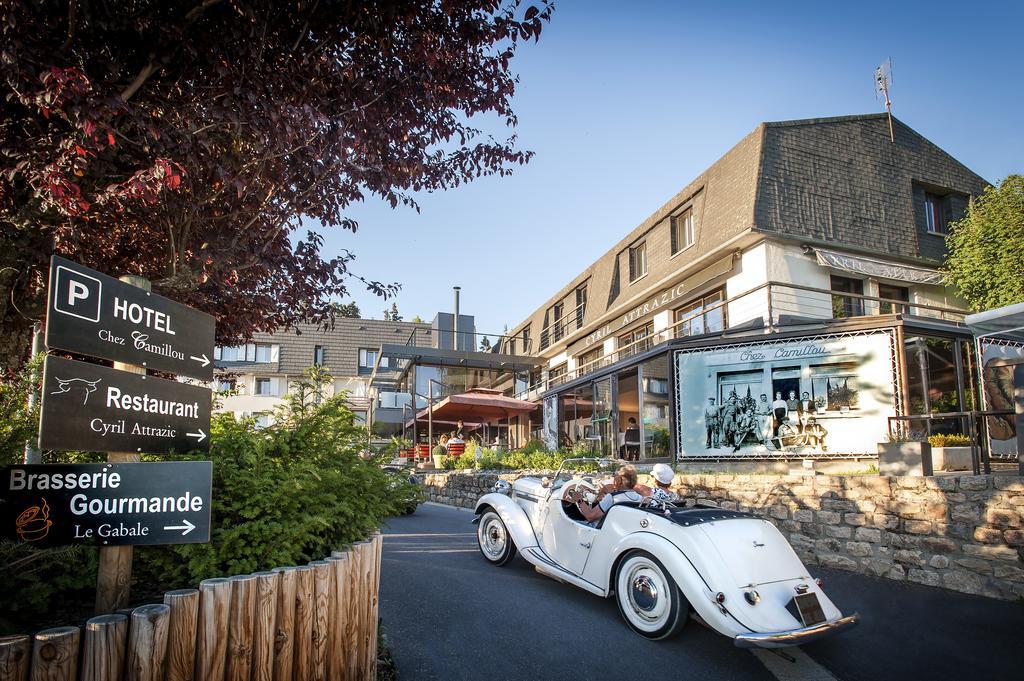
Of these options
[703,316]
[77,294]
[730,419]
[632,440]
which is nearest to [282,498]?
[77,294]

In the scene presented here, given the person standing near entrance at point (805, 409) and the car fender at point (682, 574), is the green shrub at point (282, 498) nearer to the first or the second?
the car fender at point (682, 574)

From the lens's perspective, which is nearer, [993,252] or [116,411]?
[116,411]

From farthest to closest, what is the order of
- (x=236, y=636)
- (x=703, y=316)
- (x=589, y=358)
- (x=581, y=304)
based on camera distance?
(x=581, y=304), (x=589, y=358), (x=703, y=316), (x=236, y=636)

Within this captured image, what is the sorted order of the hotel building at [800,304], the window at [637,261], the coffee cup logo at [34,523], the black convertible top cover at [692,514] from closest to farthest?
the coffee cup logo at [34,523] → the black convertible top cover at [692,514] → the hotel building at [800,304] → the window at [637,261]

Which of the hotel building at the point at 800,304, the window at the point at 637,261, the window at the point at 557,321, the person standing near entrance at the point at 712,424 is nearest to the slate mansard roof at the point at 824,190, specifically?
the hotel building at the point at 800,304

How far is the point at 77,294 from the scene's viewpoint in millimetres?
2605

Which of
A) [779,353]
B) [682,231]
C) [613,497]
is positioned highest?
[682,231]

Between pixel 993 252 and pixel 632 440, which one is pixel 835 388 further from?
pixel 993 252

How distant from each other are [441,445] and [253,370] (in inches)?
817

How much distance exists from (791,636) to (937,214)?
17875mm

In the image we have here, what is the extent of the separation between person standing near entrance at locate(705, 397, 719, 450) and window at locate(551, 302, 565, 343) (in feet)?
45.6

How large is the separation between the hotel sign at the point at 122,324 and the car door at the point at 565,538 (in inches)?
160

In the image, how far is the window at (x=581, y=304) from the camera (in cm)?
2505

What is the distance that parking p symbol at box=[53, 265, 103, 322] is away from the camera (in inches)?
99.3
